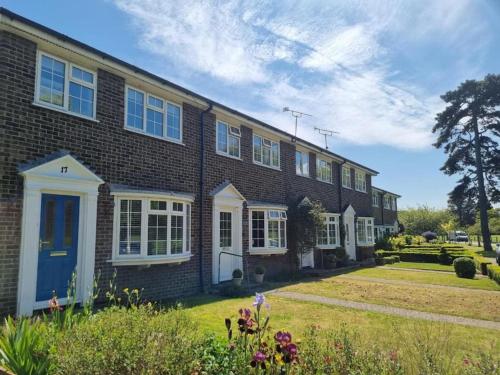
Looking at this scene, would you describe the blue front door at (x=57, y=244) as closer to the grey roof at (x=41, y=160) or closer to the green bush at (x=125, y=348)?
the grey roof at (x=41, y=160)

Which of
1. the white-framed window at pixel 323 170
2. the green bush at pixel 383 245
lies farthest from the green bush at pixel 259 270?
the green bush at pixel 383 245

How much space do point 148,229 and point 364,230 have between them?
66.4 ft

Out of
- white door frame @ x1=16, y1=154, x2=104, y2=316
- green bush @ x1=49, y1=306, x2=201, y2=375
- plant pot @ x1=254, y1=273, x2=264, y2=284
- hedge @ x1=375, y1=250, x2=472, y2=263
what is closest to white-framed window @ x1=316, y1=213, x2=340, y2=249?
hedge @ x1=375, y1=250, x2=472, y2=263

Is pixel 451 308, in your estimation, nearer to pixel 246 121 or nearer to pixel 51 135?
pixel 246 121

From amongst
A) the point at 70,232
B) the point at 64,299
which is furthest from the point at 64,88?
the point at 64,299

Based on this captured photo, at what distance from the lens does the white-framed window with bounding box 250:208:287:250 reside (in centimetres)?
1495

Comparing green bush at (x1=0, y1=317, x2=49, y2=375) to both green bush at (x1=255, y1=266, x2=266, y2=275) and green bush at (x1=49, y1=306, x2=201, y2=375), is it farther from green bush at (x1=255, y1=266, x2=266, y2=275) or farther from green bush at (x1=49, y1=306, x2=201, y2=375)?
green bush at (x1=255, y1=266, x2=266, y2=275)

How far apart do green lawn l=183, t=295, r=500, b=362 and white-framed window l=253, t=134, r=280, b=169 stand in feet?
23.4

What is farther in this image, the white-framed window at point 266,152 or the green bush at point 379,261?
the green bush at point 379,261

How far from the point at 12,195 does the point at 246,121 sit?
360 inches

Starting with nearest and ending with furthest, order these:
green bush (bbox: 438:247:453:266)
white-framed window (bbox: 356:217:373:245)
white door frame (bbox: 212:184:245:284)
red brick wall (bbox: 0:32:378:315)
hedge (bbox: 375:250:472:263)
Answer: red brick wall (bbox: 0:32:378:315) < white door frame (bbox: 212:184:245:284) < green bush (bbox: 438:247:453:266) < hedge (bbox: 375:250:472:263) < white-framed window (bbox: 356:217:373:245)

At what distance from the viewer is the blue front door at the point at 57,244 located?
7926mm

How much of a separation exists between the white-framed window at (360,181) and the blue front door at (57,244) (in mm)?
21812

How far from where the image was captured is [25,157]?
7734mm
